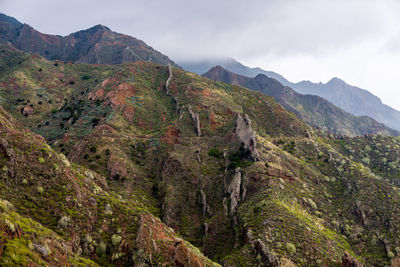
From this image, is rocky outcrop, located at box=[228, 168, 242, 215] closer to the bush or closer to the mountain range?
the mountain range

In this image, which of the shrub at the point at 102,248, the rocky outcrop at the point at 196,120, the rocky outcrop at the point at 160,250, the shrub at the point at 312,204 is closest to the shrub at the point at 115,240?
the shrub at the point at 102,248

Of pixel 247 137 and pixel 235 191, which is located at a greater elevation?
pixel 247 137

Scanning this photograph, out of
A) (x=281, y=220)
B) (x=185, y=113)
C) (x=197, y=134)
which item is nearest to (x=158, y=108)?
(x=185, y=113)

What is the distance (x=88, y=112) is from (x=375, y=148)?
420 feet

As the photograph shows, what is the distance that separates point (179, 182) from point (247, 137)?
27769 millimetres

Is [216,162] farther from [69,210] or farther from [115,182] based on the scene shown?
[69,210]

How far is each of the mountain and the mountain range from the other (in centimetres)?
26

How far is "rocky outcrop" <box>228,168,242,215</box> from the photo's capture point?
5348 centimetres

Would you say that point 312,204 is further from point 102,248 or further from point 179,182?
point 102,248

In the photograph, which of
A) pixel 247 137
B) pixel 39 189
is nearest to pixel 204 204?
pixel 247 137

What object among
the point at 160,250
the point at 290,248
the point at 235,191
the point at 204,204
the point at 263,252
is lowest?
the point at 204,204

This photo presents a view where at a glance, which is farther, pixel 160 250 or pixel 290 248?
pixel 290 248

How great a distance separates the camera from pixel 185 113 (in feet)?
315

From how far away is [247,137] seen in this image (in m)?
72.8
